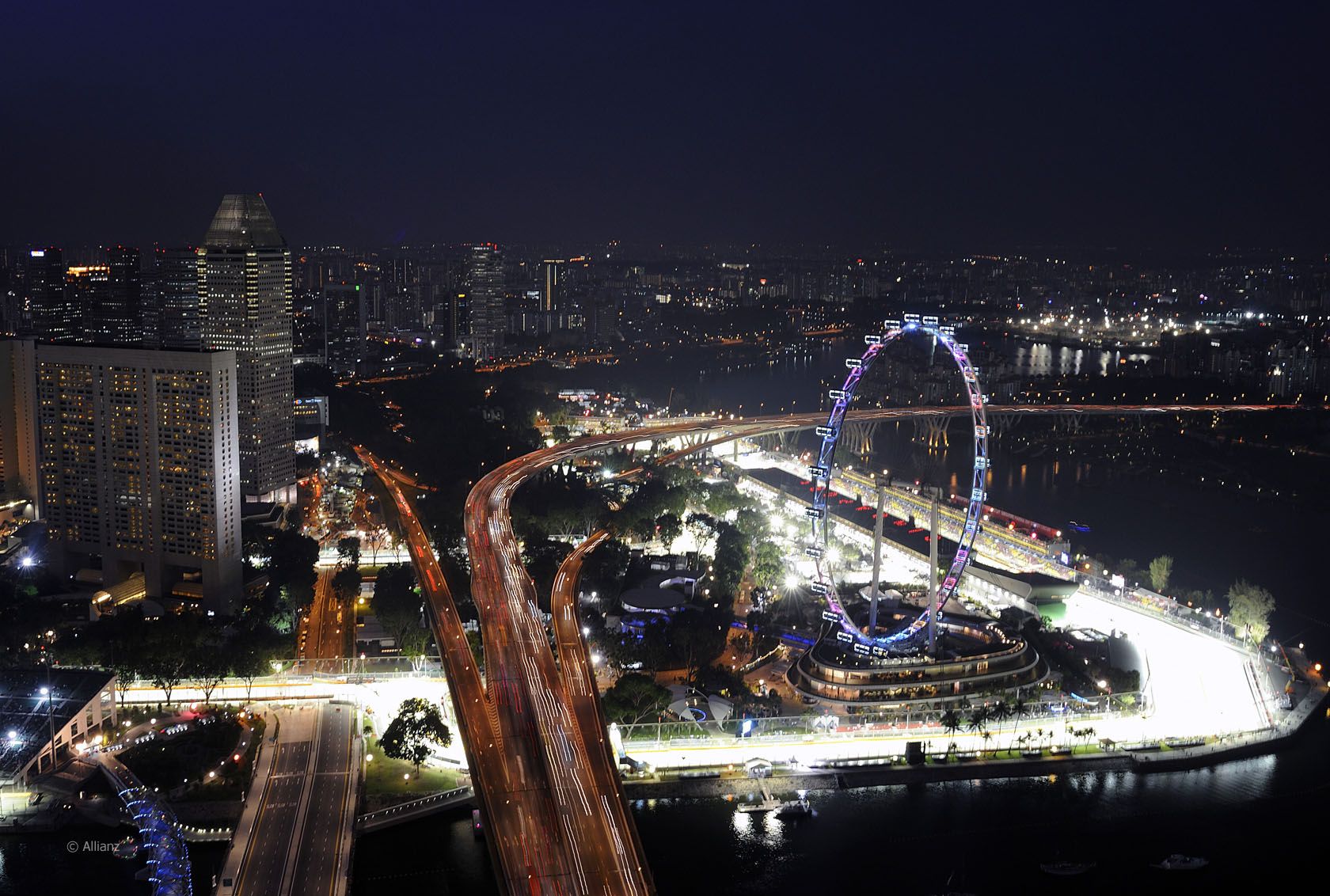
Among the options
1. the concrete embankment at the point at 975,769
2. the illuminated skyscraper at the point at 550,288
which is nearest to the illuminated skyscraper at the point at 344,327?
the illuminated skyscraper at the point at 550,288

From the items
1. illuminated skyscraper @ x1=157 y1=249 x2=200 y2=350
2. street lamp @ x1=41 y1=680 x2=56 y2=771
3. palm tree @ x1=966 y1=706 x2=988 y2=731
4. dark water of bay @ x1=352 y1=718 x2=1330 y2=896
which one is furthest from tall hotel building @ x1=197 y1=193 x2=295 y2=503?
palm tree @ x1=966 y1=706 x2=988 y2=731

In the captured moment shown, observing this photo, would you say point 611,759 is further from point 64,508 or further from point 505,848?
point 64,508

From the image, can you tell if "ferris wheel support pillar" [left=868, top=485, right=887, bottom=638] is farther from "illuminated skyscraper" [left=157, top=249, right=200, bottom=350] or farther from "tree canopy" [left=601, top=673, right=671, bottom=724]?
"illuminated skyscraper" [left=157, top=249, right=200, bottom=350]

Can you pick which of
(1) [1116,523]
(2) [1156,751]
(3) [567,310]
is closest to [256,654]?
(2) [1156,751]

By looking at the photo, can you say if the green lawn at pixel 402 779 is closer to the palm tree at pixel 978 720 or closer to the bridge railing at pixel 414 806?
the bridge railing at pixel 414 806

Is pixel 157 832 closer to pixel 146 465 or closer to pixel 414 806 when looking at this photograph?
pixel 414 806

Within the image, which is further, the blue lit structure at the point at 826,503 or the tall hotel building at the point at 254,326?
the tall hotel building at the point at 254,326
